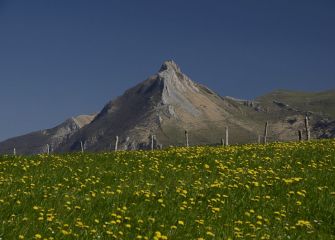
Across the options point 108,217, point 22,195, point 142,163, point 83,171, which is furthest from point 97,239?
point 142,163

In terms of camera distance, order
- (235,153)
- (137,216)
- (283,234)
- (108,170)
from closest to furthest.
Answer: (283,234)
(137,216)
(108,170)
(235,153)

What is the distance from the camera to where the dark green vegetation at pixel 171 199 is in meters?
10.4

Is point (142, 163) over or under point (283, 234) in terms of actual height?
over

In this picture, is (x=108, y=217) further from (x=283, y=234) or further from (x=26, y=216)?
(x=283, y=234)

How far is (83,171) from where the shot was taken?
18.2 m

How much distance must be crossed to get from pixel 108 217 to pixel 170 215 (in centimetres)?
134

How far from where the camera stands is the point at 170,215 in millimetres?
11789

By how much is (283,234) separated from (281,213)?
1799 mm

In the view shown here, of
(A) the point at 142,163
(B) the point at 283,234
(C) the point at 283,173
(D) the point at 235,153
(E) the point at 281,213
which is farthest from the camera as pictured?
(D) the point at 235,153

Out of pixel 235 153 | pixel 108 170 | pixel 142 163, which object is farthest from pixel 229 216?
pixel 235 153

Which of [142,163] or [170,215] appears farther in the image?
[142,163]

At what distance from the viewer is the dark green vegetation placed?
34.2 ft

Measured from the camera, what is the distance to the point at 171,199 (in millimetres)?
13367

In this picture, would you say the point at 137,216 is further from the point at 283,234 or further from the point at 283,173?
the point at 283,173
